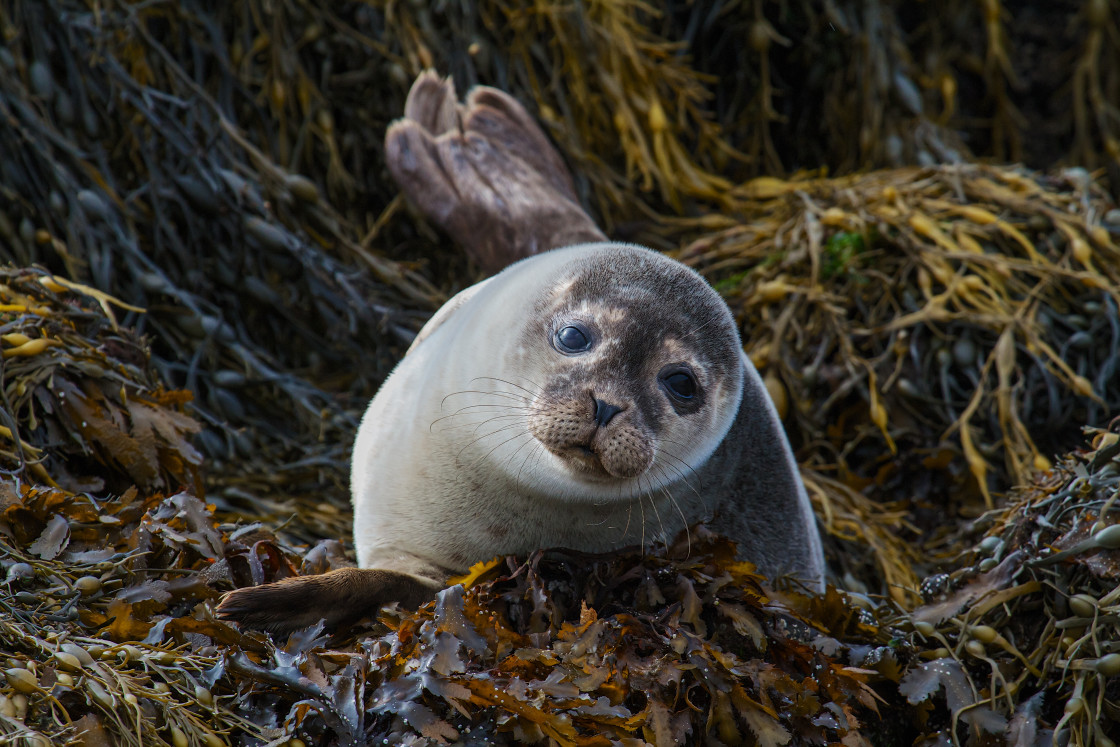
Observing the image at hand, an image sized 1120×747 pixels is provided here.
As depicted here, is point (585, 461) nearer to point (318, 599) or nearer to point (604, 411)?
point (604, 411)

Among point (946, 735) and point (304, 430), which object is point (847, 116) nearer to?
point (304, 430)

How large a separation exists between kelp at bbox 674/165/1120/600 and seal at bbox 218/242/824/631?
3.90 feet

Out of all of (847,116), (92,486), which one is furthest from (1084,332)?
(92,486)

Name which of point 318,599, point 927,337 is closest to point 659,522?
point 318,599

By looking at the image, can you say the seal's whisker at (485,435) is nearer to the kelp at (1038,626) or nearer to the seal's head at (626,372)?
the seal's head at (626,372)

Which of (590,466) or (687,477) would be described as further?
(687,477)

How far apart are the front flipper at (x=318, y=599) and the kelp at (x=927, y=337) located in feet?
6.23

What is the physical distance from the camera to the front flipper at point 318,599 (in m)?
2.13

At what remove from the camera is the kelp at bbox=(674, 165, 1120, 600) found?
394 cm

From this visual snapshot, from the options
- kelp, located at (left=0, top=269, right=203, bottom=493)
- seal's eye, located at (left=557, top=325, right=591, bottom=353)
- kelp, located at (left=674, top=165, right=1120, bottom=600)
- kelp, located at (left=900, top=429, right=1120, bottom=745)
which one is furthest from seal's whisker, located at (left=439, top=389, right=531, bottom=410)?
kelp, located at (left=674, top=165, right=1120, bottom=600)

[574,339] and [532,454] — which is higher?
[574,339]

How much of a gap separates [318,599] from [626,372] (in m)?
0.89

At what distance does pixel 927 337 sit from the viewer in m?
4.20

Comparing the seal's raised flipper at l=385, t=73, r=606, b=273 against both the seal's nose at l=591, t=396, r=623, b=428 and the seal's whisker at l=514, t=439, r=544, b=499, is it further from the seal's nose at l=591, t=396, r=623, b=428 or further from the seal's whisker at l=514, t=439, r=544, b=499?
the seal's nose at l=591, t=396, r=623, b=428
